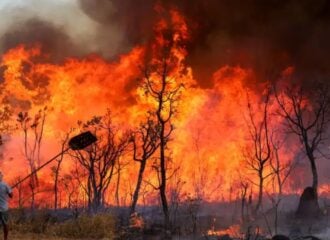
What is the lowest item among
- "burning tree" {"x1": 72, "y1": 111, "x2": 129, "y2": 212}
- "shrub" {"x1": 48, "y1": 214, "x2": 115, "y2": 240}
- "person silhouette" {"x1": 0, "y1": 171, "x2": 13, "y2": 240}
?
"shrub" {"x1": 48, "y1": 214, "x2": 115, "y2": 240}

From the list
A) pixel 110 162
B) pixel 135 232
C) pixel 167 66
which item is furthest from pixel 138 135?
pixel 135 232

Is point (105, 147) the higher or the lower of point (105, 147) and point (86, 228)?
the higher

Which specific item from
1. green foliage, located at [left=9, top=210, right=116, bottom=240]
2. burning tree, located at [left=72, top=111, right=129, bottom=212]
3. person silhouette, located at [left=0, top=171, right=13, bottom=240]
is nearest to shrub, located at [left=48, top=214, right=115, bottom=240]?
green foliage, located at [left=9, top=210, right=116, bottom=240]

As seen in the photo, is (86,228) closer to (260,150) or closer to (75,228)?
(75,228)

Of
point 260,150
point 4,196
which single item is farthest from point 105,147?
point 4,196

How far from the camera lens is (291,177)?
3000 inches

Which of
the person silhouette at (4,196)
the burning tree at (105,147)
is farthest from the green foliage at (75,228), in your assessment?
the burning tree at (105,147)

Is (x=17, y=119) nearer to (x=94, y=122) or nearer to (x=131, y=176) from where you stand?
(x=94, y=122)

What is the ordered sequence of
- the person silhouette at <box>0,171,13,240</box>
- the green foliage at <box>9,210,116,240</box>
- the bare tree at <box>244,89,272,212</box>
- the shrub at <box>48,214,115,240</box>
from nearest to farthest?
the person silhouette at <box>0,171,13,240</box> → the green foliage at <box>9,210,116,240</box> → the shrub at <box>48,214,115,240</box> → the bare tree at <box>244,89,272,212</box>

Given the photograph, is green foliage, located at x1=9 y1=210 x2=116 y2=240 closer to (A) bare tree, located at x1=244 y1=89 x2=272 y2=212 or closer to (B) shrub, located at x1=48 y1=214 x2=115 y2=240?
(B) shrub, located at x1=48 y1=214 x2=115 y2=240

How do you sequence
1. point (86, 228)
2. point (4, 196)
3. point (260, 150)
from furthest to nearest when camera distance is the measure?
1. point (260, 150)
2. point (86, 228)
3. point (4, 196)

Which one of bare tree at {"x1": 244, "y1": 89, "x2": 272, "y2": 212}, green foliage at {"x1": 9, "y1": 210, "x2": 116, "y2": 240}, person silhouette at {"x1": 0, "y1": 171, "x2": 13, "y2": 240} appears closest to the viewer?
person silhouette at {"x1": 0, "y1": 171, "x2": 13, "y2": 240}

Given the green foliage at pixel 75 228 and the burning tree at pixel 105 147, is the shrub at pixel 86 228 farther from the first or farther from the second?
the burning tree at pixel 105 147

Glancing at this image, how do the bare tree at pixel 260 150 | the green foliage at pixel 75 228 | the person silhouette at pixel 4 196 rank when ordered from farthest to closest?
the bare tree at pixel 260 150, the green foliage at pixel 75 228, the person silhouette at pixel 4 196
